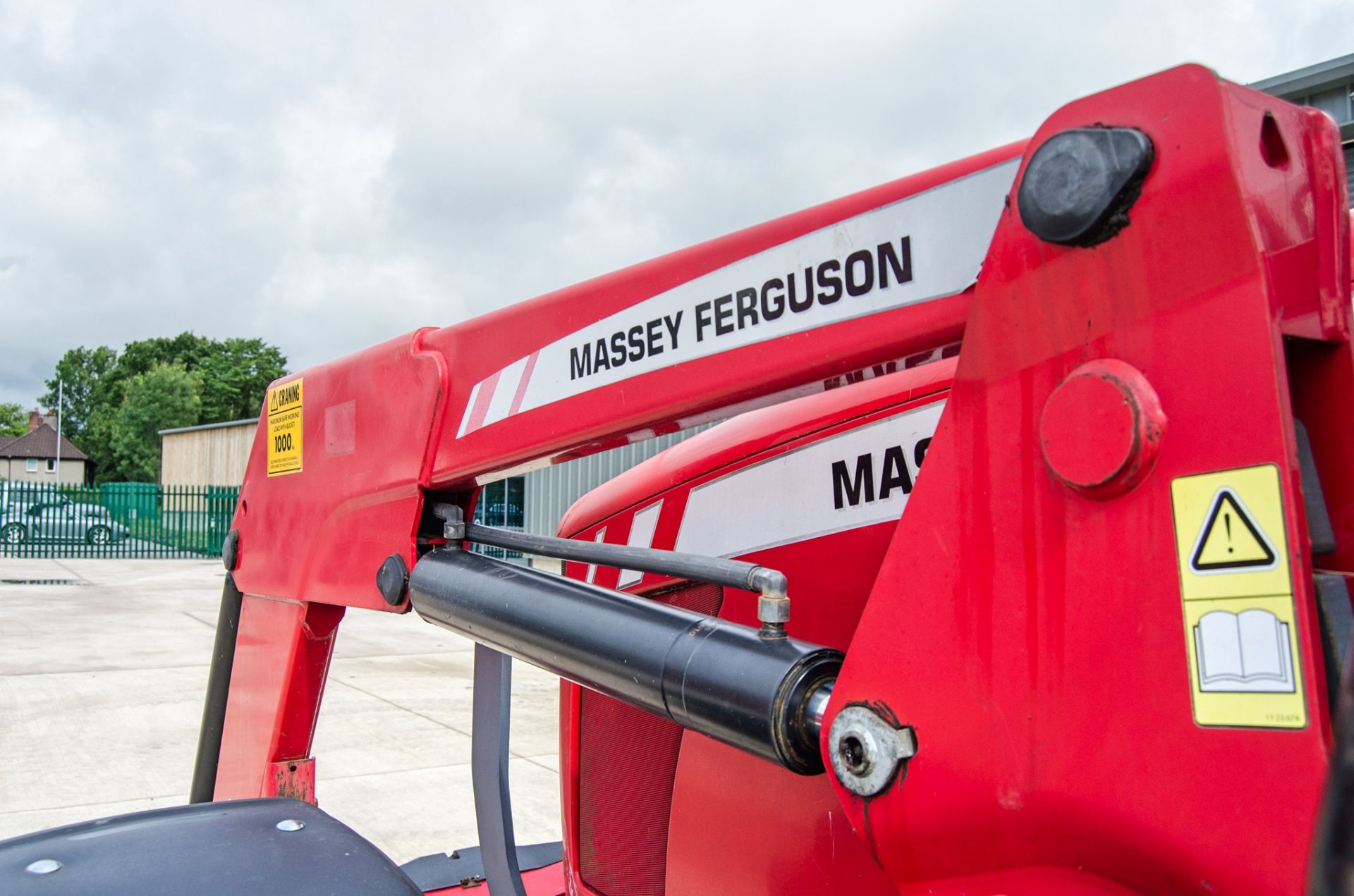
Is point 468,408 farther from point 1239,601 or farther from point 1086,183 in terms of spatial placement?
point 1239,601

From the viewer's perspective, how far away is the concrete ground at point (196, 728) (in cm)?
501

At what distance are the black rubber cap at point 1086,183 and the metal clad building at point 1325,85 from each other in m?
8.98

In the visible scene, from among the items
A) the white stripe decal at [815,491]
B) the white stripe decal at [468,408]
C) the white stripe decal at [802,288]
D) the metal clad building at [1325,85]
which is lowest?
the white stripe decal at [815,491]

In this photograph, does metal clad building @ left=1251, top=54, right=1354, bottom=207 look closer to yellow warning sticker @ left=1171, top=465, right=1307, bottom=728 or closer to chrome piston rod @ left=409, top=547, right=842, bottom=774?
chrome piston rod @ left=409, top=547, right=842, bottom=774

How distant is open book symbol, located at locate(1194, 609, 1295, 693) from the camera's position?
2.59 feet

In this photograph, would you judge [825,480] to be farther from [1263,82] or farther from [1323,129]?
[1263,82]

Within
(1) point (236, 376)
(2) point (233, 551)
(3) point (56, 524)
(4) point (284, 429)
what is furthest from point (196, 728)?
(1) point (236, 376)

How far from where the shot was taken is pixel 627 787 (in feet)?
6.77

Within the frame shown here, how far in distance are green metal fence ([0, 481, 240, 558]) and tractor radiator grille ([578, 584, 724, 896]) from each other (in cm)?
2343

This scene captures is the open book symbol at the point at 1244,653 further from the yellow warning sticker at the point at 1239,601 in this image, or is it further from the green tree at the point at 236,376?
the green tree at the point at 236,376

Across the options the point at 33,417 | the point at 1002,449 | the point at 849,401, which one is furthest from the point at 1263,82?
the point at 33,417

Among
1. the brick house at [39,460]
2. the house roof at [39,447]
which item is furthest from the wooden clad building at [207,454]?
the brick house at [39,460]

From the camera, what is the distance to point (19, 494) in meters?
22.5

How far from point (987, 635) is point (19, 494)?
26.3 metres
